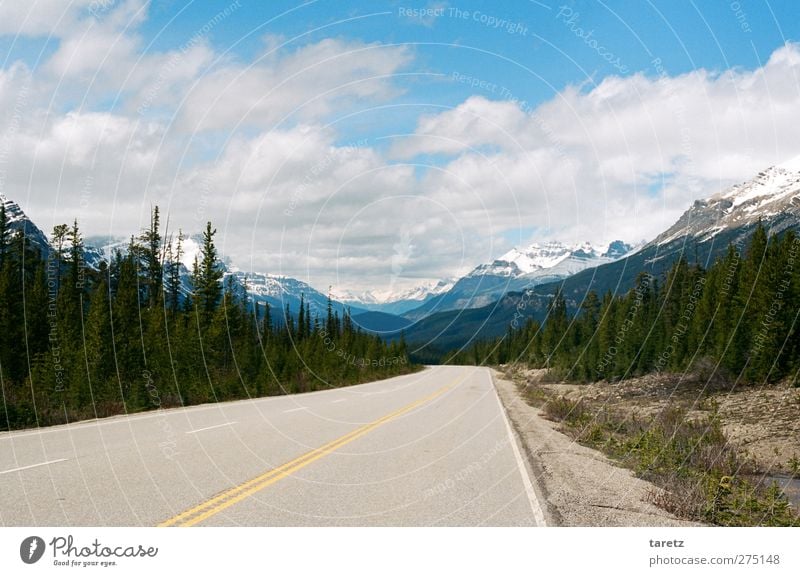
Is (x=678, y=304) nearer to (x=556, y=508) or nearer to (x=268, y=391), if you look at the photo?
→ (x=268, y=391)

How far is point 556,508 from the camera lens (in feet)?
27.5

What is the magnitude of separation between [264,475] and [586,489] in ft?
17.0

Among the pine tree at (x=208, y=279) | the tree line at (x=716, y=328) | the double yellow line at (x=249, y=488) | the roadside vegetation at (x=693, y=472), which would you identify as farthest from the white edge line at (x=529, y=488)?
the pine tree at (x=208, y=279)

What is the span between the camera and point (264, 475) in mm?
10117

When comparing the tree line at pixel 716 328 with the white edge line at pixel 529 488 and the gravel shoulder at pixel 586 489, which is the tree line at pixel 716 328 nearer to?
the gravel shoulder at pixel 586 489

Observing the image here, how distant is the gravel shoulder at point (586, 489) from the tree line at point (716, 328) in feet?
25.2

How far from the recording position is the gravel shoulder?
313 inches

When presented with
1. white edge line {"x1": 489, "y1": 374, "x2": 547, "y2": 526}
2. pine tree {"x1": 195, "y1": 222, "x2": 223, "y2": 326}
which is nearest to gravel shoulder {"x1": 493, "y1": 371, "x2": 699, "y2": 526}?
white edge line {"x1": 489, "y1": 374, "x2": 547, "y2": 526}

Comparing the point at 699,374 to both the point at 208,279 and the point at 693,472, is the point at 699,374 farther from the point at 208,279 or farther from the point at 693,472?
the point at 208,279

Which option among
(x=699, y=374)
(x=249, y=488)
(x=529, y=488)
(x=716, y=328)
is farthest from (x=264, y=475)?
(x=716, y=328)

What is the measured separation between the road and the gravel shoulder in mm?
394

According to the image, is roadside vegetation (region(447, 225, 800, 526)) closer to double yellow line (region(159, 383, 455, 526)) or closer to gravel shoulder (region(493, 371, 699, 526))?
gravel shoulder (region(493, 371, 699, 526))
